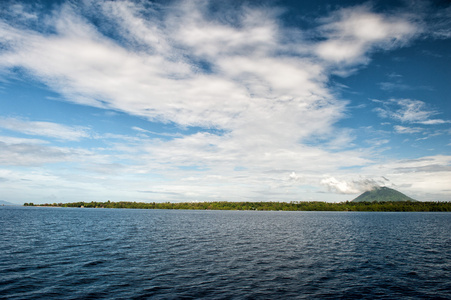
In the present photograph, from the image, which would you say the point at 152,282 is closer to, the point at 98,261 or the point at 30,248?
the point at 98,261

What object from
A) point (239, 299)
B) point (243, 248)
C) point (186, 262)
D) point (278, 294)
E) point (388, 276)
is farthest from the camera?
point (243, 248)

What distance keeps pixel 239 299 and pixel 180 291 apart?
610cm

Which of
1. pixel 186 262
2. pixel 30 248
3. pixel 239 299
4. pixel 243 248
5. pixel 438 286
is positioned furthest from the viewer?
pixel 243 248

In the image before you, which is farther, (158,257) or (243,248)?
(243,248)

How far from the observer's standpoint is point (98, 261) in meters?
38.2

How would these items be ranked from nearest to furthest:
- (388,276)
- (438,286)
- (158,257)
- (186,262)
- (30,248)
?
(438,286)
(388,276)
(186,262)
(158,257)
(30,248)

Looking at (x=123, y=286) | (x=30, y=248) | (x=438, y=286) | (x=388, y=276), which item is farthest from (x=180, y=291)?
(x=30, y=248)

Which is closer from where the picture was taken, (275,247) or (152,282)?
(152,282)

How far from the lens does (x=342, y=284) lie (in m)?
29.1

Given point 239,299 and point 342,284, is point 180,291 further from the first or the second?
point 342,284

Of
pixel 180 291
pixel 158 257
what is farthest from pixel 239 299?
pixel 158 257

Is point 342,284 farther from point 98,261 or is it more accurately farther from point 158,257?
point 98,261

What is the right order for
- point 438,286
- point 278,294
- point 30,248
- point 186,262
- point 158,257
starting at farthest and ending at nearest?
point 30,248 → point 158,257 → point 186,262 → point 438,286 → point 278,294

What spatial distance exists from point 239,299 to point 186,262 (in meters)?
16.6
